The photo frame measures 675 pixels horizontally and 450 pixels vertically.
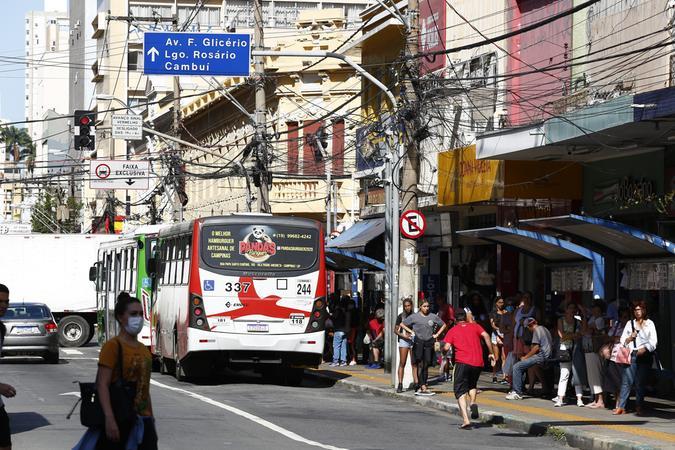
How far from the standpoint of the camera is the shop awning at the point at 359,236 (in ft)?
→ 124

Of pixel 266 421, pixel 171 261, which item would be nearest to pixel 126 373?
pixel 266 421

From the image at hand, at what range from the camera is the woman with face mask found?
1002cm

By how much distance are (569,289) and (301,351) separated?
5.33m

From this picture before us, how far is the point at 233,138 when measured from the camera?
194ft

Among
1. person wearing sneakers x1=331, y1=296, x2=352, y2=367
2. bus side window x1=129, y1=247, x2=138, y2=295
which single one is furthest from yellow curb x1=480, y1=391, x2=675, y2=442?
bus side window x1=129, y1=247, x2=138, y2=295

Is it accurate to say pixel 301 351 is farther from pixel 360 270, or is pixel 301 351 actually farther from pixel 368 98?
pixel 368 98

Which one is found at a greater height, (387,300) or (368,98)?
(368,98)

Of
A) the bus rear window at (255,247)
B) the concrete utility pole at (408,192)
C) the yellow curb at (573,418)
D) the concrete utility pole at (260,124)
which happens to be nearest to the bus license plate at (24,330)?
the concrete utility pole at (260,124)

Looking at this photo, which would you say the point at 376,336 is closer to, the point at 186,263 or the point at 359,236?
the point at 186,263

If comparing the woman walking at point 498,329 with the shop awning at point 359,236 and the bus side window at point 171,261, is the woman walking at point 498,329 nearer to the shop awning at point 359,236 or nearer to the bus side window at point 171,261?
the bus side window at point 171,261

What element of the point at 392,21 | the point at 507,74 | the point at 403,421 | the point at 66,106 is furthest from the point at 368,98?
the point at 66,106

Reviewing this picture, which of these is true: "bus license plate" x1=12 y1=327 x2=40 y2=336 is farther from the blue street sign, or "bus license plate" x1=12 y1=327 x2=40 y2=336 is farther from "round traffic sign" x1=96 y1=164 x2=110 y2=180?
"round traffic sign" x1=96 y1=164 x2=110 y2=180

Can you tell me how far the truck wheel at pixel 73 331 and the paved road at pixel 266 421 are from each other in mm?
18095

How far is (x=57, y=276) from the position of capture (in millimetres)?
46156
